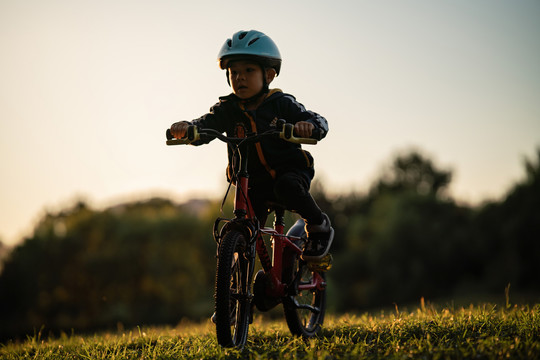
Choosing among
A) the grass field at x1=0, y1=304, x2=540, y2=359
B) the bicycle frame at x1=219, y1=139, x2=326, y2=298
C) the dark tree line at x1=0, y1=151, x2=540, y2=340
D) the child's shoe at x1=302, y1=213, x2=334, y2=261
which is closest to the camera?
the grass field at x1=0, y1=304, x2=540, y2=359

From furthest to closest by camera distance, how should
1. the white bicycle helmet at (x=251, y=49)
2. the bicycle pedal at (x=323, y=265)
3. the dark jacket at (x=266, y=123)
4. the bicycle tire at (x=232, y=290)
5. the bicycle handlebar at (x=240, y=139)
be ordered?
the bicycle pedal at (x=323, y=265) → the dark jacket at (x=266, y=123) → the white bicycle helmet at (x=251, y=49) → the bicycle handlebar at (x=240, y=139) → the bicycle tire at (x=232, y=290)

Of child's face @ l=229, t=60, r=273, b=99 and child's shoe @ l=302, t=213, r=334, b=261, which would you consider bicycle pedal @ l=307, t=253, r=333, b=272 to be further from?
child's face @ l=229, t=60, r=273, b=99

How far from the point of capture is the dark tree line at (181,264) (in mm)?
40469

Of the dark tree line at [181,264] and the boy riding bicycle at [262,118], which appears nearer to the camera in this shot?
the boy riding bicycle at [262,118]

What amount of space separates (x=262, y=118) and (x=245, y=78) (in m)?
0.42

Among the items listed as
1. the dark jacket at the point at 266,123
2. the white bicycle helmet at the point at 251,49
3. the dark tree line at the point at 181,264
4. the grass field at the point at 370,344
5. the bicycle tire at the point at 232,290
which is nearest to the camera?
the grass field at the point at 370,344

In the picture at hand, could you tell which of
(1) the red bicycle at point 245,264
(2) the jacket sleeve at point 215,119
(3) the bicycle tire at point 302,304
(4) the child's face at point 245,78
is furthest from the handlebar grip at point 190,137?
(3) the bicycle tire at point 302,304

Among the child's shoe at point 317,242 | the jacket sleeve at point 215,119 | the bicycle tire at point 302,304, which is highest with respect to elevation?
the jacket sleeve at point 215,119

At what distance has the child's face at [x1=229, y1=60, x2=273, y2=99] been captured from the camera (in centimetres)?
506

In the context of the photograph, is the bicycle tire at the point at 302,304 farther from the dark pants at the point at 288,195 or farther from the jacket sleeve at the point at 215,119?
the jacket sleeve at the point at 215,119

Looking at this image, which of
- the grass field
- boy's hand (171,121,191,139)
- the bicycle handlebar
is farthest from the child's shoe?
boy's hand (171,121,191,139)

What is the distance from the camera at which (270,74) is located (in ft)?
17.5

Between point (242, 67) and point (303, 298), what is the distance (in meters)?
3.21

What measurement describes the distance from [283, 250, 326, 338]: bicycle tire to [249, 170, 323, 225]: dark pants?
0.74 meters
